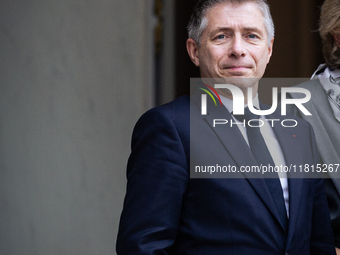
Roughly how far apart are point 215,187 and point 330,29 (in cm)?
89

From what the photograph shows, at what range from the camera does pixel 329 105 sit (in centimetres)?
147

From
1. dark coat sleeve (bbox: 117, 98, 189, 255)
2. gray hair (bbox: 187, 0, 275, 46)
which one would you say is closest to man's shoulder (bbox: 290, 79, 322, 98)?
gray hair (bbox: 187, 0, 275, 46)

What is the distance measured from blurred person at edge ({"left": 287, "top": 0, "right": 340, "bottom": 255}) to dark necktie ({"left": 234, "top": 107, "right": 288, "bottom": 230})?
0.36 metres

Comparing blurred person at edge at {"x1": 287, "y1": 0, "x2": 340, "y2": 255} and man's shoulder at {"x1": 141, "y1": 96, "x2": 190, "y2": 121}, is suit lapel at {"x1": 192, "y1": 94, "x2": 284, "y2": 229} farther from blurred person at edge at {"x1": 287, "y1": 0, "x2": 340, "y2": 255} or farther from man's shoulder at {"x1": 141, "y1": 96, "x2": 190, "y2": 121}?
blurred person at edge at {"x1": 287, "y1": 0, "x2": 340, "y2": 255}

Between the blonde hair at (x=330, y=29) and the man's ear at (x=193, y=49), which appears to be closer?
the man's ear at (x=193, y=49)

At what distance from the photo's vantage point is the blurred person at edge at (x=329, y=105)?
137cm

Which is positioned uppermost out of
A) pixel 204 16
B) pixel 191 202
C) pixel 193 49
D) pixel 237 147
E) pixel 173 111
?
pixel 204 16

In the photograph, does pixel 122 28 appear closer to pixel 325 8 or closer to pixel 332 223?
pixel 325 8

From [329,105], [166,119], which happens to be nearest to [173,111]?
[166,119]

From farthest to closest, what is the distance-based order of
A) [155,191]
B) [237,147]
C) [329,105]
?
1. [329,105]
2. [237,147]
3. [155,191]

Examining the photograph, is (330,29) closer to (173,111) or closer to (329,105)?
(329,105)

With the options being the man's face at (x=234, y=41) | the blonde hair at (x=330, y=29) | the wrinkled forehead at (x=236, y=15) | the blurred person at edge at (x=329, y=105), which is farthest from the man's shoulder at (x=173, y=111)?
the blonde hair at (x=330, y=29)

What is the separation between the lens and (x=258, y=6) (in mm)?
1210

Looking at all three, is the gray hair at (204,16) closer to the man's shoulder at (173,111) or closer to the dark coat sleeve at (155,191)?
the man's shoulder at (173,111)
